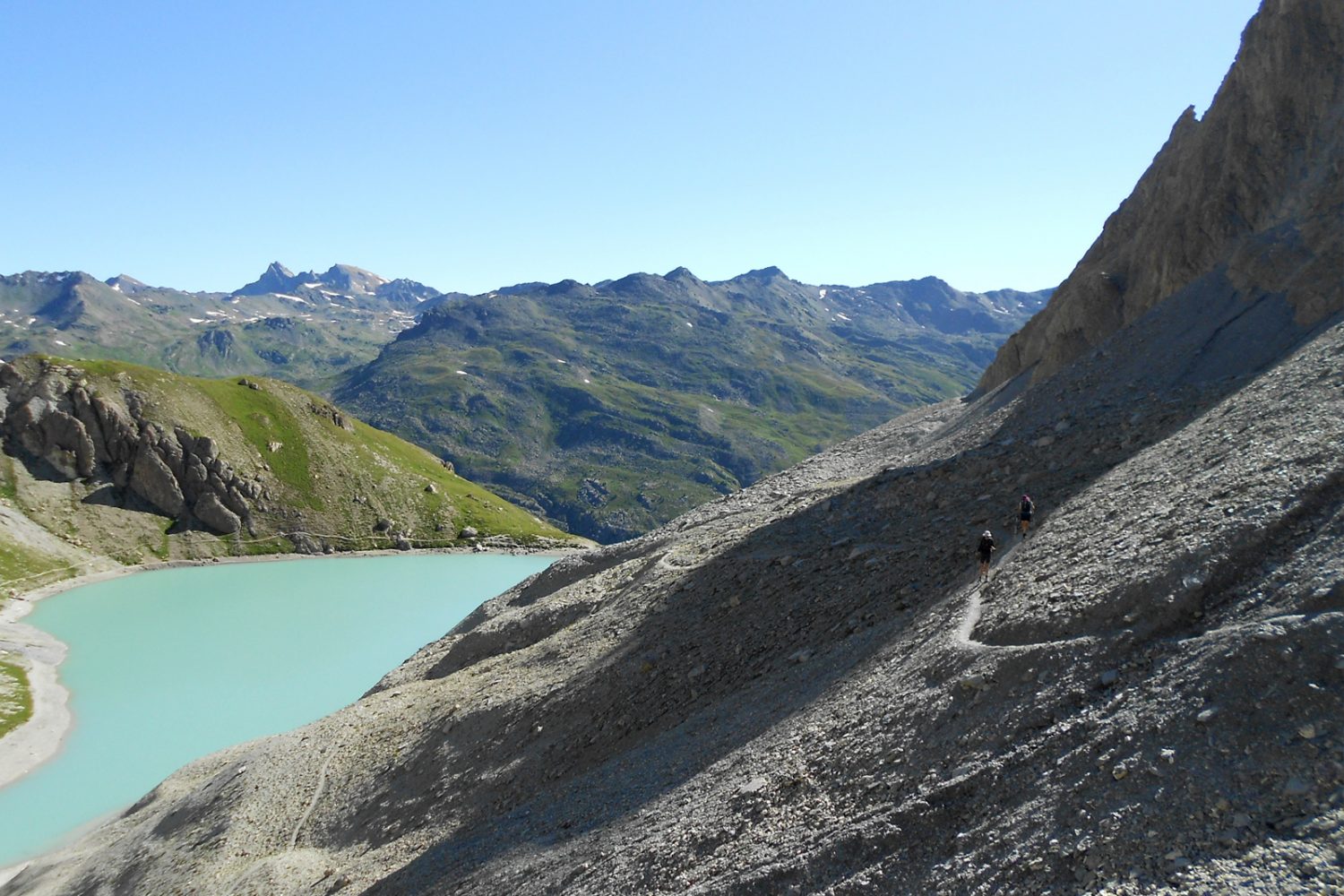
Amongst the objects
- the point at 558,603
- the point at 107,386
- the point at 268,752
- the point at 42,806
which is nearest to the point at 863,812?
the point at 558,603

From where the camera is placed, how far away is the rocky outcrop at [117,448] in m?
138

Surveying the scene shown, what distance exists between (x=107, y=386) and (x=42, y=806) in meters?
113

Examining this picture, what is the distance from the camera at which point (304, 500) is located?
15688 cm

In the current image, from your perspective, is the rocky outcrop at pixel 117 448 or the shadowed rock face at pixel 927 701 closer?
the shadowed rock face at pixel 927 701

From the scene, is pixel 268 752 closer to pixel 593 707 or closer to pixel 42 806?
pixel 593 707

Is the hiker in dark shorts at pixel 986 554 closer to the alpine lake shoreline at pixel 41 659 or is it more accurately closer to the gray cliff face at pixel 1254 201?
the gray cliff face at pixel 1254 201

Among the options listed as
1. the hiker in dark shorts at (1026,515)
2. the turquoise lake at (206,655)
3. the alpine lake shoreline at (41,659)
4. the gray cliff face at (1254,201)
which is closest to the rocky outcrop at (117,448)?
the alpine lake shoreline at (41,659)

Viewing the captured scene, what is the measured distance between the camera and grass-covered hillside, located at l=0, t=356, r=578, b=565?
5325 inches

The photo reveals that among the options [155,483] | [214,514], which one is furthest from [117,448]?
[214,514]

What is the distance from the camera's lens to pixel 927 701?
20281 millimetres

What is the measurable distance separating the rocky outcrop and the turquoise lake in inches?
584

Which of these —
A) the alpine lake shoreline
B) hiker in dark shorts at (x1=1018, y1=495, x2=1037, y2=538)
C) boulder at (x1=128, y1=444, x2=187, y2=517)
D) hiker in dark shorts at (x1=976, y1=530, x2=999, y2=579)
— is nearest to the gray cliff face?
hiker in dark shorts at (x1=1018, y1=495, x2=1037, y2=538)

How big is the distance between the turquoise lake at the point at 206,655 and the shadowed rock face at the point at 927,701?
1970 cm

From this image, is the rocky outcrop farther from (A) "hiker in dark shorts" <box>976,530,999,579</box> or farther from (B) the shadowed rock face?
(A) "hiker in dark shorts" <box>976,530,999,579</box>
